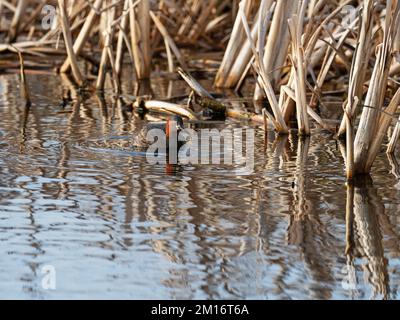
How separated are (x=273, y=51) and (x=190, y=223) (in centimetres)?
297

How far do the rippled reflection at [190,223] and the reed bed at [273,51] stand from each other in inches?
12.0

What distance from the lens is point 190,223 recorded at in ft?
14.0

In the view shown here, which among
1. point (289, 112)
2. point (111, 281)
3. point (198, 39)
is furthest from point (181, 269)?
point (198, 39)

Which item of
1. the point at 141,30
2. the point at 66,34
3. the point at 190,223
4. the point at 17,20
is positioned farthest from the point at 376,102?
the point at 17,20

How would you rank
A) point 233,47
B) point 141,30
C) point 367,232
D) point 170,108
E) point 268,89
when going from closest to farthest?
point 367,232
point 268,89
point 170,108
point 233,47
point 141,30

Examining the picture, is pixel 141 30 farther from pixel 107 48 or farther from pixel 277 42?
pixel 277 42

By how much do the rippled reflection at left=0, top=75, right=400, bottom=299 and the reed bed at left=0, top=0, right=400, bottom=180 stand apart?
0.30 meters

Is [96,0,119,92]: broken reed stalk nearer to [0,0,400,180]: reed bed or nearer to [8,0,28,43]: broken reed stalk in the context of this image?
[0,0,400,180]: reed bed

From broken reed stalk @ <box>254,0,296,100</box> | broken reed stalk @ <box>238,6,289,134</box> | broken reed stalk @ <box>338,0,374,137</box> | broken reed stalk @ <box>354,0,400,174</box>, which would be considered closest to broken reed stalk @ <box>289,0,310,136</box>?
broken reed stalk @ <box>238,6,289,134</box>

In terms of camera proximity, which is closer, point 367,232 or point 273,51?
point 367,232

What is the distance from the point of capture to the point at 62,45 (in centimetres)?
1044

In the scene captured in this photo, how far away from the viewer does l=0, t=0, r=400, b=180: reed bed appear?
498 centimetres

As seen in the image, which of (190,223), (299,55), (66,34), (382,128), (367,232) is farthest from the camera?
(66,34)

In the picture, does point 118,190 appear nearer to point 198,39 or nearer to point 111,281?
point 111,281
